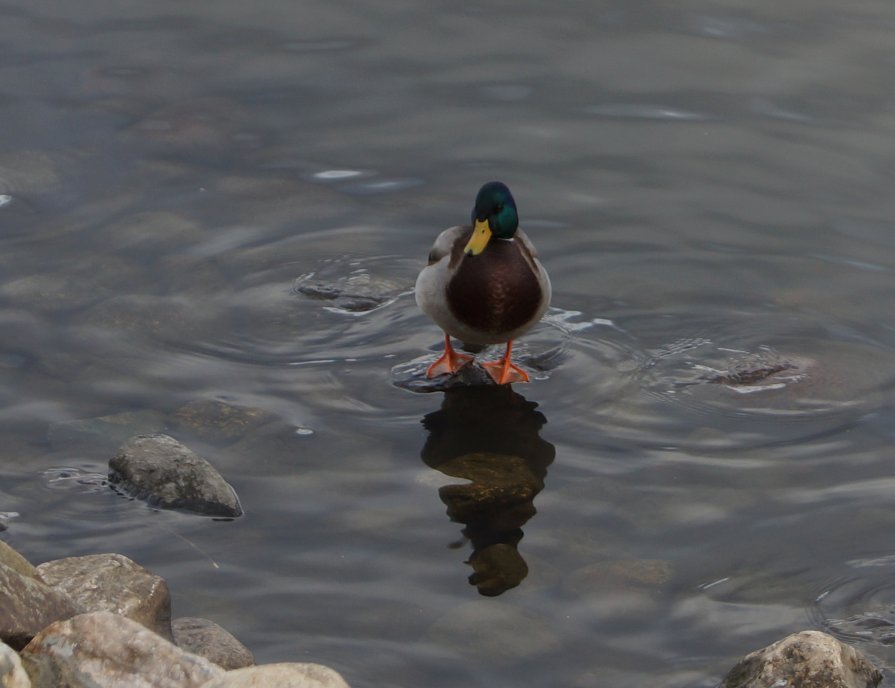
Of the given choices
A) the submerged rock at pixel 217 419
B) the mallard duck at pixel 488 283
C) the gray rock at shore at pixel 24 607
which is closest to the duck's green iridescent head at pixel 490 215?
the mallard duck at pixel 488 283

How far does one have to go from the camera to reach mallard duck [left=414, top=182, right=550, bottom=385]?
21.4 feet

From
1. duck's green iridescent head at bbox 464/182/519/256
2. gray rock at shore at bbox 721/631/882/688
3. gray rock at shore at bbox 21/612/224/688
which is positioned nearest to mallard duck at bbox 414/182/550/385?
duck's green iridescent head at bbox 464/182/519/256

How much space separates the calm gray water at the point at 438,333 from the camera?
17.4 ft

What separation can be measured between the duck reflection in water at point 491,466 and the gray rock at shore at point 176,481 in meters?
0.90

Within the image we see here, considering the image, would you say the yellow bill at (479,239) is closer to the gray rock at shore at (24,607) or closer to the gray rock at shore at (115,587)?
the gray rock at shore at (115,587)

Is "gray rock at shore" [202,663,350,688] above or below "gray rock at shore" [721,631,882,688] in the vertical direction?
above

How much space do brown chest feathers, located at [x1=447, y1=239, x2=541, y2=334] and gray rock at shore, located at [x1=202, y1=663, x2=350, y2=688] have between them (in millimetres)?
3085

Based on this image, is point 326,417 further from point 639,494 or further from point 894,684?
point 894,684

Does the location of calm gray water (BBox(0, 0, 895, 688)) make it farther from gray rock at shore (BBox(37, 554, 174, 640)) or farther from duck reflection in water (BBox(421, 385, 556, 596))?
gray rock at shore (BBox(37, 554, 174, 640))

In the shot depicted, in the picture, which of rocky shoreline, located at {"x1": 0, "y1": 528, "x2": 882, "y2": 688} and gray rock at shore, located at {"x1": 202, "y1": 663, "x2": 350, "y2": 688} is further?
rocky shoreline, located at {"x1": 0, "y1": 528, "x2": 882, "y2": 688}

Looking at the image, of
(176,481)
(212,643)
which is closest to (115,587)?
(212,643)

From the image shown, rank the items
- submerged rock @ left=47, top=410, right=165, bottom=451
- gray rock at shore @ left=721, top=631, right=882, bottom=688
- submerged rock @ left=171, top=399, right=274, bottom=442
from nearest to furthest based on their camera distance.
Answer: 1. gray rock at shore @ left=721, top=631, right=882, bottom=688
2. submerged rock @ left=47, top=410, right=165, bottom=451
3. submerged rock @ left=171, top=399, right=274, bottom=442

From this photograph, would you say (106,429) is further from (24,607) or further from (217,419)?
(24,607)

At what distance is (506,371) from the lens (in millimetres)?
6848
